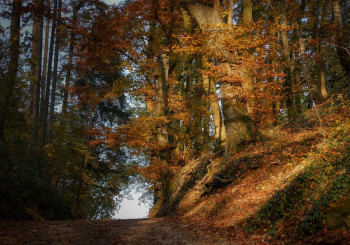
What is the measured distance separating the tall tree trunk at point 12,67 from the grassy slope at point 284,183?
729 centimetres

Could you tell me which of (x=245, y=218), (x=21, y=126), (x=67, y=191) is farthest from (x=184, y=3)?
(x=67, y=191)

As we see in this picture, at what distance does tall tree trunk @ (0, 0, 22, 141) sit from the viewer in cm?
924

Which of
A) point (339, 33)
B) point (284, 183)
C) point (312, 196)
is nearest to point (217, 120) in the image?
point (339, 33)

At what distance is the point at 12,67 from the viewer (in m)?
10.2

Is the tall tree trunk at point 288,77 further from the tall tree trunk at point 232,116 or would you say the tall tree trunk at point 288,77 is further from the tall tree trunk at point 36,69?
the tall tree trunk at point 36,69

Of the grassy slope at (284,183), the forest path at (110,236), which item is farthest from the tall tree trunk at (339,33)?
the forest path at (110,236)

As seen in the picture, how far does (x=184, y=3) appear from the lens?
39.0 ft

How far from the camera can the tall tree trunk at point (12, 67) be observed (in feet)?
30.3

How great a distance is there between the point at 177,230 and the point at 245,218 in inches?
70.2

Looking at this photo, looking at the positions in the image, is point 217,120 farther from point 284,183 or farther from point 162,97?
point 284,183

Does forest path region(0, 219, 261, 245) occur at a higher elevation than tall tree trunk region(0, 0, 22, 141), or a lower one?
lower

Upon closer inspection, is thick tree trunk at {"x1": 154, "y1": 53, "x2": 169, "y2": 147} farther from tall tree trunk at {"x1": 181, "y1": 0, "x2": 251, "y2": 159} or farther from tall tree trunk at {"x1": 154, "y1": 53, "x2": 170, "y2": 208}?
tall tree trunk at {"x1": 181, "y1": 0, "x2": 251, "y2": 159}

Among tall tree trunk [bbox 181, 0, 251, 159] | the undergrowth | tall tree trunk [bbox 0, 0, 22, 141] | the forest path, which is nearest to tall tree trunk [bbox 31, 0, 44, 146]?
tall tree trunk [bbox 0, 0, 22, 141]

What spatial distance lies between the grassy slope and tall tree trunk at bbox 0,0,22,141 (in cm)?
729
